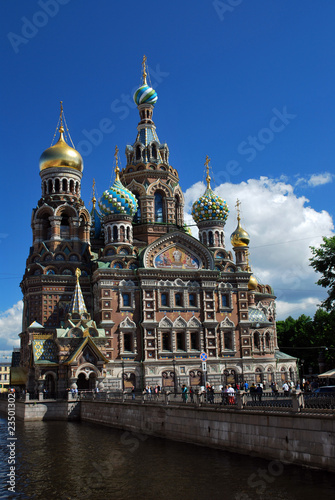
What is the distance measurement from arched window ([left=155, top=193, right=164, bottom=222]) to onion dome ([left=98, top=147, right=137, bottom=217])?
4707 millimetres

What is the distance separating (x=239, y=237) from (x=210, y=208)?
6.07m

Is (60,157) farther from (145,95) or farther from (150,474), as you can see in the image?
(150,474)

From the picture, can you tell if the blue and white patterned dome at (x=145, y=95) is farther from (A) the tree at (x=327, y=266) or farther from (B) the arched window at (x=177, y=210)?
(A) the tree at (x=327, y=266)

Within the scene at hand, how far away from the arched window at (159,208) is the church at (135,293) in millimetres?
100

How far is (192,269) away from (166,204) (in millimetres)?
8060

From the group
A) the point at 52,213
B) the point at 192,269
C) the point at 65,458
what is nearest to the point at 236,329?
the point at 192,269

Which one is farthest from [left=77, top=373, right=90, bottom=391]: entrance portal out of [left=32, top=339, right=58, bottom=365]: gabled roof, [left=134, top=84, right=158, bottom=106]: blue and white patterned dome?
[left=134, top=84, right=158, bottom=106]: blue and white patterned dome

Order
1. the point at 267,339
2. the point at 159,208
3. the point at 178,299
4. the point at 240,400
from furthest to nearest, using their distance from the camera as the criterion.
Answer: the point at 159,208 < the point at 267,339 < the point at 178,299 < the point at 240,400

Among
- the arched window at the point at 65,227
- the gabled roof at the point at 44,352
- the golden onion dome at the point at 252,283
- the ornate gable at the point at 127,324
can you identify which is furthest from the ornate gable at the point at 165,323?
the golden onion dome at the point at 252,283

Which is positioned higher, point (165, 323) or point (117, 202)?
point (117, 202)

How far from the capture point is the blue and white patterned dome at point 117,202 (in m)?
45.5

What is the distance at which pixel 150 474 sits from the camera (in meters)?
17.8

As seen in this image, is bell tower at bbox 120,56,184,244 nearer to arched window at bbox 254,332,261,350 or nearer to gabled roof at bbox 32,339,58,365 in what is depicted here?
arched window at bbox 254,332,261,350

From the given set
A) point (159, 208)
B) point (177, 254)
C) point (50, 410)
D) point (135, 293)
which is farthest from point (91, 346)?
point (159, 208)
